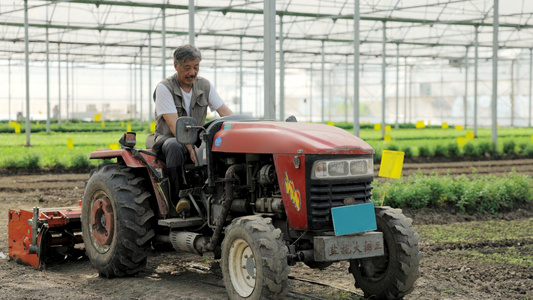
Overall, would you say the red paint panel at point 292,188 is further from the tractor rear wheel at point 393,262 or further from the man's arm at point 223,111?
the man's arm at point 223,111

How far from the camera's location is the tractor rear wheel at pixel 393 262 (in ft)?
13.7

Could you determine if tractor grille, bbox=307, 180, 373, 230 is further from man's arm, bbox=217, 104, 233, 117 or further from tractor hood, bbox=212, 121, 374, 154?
man's arm, bbox=217, 104, 233, 117

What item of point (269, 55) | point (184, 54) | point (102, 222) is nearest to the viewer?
point (184, 54)

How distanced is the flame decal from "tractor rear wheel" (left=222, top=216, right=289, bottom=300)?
7.5 inches

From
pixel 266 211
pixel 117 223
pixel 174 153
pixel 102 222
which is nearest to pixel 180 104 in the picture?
pixel 174 153

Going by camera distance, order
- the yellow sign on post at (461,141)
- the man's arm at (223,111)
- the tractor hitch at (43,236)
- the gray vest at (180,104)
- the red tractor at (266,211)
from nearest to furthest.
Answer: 1. the red tractor at (266,211)
2. the gray vest at (180,104)
3. the man's arm at (223,111)
4. the tractor hitch at (43,236)
5. the yellow sign on post at (461,141)

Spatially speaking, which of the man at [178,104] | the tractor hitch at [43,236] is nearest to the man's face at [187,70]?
the man at [178,104]

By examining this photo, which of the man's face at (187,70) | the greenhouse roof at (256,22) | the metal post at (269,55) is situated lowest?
the man's face at (187,70)

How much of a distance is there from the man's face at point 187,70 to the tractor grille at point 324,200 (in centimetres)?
154

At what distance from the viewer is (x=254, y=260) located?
12.8 ft

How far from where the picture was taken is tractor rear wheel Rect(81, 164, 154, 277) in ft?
16.0

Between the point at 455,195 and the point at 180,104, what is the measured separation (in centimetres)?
524

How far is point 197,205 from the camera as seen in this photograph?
4820mm

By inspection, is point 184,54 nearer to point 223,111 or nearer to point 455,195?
point 223,111
